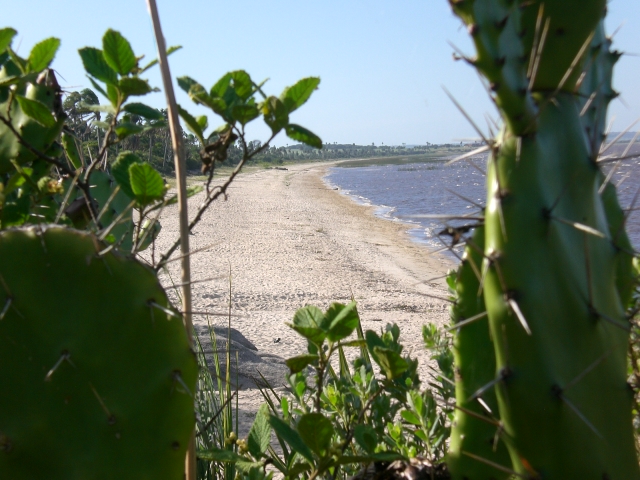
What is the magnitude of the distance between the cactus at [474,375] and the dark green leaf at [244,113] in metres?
0.47

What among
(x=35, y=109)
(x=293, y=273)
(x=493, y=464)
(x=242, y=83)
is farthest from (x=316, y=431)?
(x=293, y=273)

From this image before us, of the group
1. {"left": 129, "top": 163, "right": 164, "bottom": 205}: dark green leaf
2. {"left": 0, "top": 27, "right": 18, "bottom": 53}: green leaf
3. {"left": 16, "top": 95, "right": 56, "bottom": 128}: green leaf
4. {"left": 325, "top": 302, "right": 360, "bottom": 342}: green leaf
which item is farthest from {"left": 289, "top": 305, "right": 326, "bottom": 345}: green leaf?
{"left": 0, "top": 27, "right": 18, "bottom": 53}: green leaf

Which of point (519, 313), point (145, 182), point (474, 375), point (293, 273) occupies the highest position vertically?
point (145, 182)

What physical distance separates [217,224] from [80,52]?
2044cm

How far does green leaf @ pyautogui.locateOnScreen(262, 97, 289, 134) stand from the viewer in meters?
1.13

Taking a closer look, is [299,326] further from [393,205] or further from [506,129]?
[393,205]

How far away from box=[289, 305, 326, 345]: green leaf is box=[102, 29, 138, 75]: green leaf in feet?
2.03

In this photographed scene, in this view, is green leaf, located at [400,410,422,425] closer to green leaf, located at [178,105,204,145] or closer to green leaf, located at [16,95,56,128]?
green leaf, located at [178,105,204,145]

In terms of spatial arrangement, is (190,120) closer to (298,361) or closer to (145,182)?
(145,182)

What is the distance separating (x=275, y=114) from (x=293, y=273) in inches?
496

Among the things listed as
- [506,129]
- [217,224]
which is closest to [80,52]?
[506,129]

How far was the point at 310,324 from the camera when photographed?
119 cm

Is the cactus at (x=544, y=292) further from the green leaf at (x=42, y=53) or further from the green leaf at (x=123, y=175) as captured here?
the green leaf at (x=42, y=53)

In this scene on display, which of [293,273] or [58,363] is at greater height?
[58,363]
